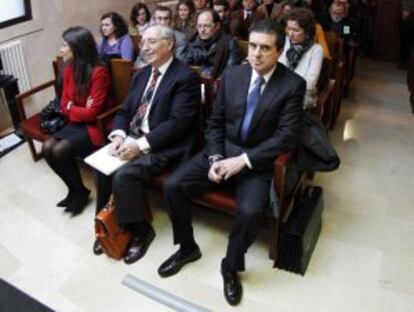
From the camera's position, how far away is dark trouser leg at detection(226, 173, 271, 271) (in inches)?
81.4

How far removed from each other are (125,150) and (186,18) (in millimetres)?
2042

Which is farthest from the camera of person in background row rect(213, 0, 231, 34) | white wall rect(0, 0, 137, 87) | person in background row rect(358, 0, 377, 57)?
person in background row rect(358, 0, 377, 57)

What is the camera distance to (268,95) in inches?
85.3

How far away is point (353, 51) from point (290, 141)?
2504 mm

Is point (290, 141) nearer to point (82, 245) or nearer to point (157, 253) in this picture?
point (157, 253)

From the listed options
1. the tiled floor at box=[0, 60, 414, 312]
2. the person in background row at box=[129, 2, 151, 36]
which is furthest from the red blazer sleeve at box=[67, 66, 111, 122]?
the person in background row at box=[129, 2, 151, 36]

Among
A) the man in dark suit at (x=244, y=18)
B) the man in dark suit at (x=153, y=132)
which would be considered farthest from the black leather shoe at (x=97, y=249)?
the man in dark suit at (x=244, y=18)

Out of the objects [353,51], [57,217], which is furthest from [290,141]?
[353,51]

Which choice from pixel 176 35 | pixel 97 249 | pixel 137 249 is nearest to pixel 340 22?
pixel 176 35

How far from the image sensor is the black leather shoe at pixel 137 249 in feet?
7.96

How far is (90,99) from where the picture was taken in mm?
2766

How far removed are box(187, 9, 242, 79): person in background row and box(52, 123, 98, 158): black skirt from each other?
3.39 feet

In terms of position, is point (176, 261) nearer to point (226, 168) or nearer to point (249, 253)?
point (249, 253)

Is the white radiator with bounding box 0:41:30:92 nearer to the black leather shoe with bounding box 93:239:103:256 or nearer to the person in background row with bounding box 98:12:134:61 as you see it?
the person in background row with bounding box 98:12:134:61
